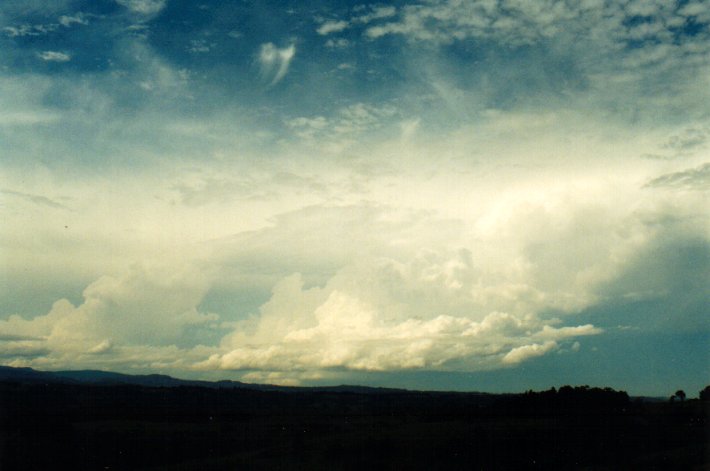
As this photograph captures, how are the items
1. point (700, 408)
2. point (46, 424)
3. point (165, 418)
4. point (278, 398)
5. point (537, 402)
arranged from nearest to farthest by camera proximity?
point (46, 424) → point (165, 418) → point (700, 408) → point (537, 402) → point (278, 398)

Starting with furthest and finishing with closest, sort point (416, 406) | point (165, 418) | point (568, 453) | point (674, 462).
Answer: point (416, 406)
point (165, 418)
point (568, 453)
point (674, 462)

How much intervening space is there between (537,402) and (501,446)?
203 ft

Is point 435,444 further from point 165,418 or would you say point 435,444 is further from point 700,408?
point 700,408

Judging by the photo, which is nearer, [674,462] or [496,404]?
[674,462]

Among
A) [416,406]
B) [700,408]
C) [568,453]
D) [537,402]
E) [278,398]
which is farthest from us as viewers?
[278,398]

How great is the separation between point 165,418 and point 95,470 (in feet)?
128

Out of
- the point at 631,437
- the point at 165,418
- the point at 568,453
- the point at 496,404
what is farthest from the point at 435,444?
the point at 496,404

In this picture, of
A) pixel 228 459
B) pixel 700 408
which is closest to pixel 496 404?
pixel 700 408

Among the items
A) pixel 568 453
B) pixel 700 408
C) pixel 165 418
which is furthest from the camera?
pixel 700 408

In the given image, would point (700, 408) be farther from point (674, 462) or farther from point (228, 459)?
point (228, 459)

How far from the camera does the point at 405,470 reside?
54281 millimetres

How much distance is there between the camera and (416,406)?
136 meters

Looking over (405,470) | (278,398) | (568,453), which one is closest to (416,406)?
(278,398)

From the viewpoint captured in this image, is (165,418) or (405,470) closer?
(405,470)
